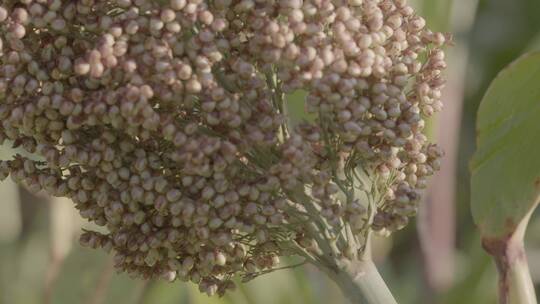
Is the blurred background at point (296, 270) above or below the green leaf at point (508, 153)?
below

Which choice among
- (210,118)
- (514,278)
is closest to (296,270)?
(514,278)

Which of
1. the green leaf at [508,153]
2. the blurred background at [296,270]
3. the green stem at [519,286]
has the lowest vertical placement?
the blurred background at [296,270]

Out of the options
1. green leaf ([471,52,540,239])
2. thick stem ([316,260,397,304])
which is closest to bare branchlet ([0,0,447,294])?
thick stem ([316,260,397,304])

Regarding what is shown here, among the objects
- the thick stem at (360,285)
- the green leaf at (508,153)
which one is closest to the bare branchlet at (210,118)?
the thick stem at (360,285)

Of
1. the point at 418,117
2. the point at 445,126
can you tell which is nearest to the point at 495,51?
the point at 445,126

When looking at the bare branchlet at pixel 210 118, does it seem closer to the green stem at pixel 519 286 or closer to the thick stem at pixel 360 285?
the thick stem at pixel 360 285

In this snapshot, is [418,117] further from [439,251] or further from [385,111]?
[439,251]
